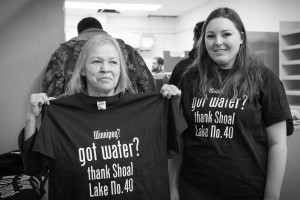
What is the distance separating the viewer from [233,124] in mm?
1380

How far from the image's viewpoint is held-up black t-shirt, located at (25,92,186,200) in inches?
51.0

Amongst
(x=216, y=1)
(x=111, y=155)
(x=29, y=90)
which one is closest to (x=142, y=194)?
(x=111, y=155)

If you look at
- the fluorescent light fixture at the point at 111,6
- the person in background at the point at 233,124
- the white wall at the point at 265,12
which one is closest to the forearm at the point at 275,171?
the person in background at the point at 233,124

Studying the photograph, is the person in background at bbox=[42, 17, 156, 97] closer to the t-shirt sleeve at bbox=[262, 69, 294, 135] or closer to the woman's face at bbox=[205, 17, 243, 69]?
the woman's face at bbox=[205, 17, 243, 69]

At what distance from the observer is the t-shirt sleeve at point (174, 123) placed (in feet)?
4.52

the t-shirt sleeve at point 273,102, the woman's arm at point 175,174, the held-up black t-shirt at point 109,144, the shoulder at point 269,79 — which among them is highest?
the shoulder at point 269,79

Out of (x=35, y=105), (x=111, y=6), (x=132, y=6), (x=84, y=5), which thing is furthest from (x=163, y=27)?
(x=35, y=105)

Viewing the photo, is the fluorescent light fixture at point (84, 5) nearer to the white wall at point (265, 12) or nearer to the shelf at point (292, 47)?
the white wall at point (265, 12)

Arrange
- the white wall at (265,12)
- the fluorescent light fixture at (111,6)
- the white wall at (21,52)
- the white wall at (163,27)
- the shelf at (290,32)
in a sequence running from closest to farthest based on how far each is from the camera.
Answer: the white wall at (21,52)
the shelf at (290,32)
the white wall at (265,12)
the fluorescent light fixture at (111,6)
the white wall at (163,27)

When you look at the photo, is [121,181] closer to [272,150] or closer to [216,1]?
[272,150]

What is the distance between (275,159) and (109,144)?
30.6 inches

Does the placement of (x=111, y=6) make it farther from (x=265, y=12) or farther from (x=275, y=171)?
(x=275, y=171)

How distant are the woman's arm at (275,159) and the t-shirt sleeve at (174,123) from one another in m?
0.42

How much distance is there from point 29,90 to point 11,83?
14 cm
